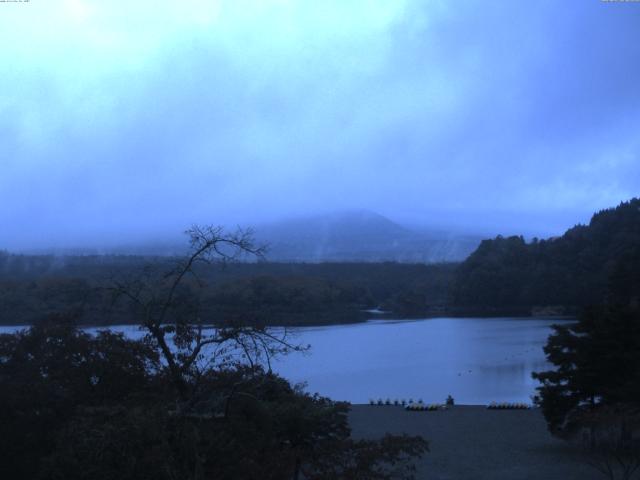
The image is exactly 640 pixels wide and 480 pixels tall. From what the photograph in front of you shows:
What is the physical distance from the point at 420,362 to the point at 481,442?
18.7 m

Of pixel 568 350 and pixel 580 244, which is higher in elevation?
pixel 580 244

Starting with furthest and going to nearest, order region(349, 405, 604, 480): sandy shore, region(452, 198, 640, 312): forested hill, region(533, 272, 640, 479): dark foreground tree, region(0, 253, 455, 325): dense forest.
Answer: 1. region(452, 198, 640, 312): forested hill
2. region(533, 272, 640, 479): dark foreground tree
3. region(349, 405, 604, 480): sandy shore
4. region(0, 253, 455, 325): dense forest

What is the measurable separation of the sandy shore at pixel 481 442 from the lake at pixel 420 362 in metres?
2.36

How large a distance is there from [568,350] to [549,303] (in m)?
44.0

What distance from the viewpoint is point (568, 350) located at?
12.9 m

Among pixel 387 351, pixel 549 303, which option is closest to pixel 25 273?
pixel 387 351

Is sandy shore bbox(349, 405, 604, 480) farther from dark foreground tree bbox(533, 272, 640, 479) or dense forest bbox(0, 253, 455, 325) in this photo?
dense forest bbox(0, 253, 455, 325)

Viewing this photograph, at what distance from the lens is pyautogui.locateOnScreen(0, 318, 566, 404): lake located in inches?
939

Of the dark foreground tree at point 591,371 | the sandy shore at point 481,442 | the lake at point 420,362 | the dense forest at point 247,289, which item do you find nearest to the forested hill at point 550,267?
the dense forest at point 247,289

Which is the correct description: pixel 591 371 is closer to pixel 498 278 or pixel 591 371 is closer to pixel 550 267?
pixel 550 267

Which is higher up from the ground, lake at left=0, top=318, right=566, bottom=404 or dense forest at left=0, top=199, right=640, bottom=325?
dense forest at left=0, top=199, right=640, bottom=325

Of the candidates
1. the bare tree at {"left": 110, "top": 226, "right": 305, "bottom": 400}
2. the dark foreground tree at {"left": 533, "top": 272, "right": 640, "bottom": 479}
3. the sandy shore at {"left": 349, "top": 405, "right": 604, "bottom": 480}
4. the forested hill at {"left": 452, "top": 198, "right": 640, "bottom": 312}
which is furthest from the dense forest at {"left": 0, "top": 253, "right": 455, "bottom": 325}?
the dark foreground tree at {"left": 533, "top": 272, "right": 640, "bottom": 479}

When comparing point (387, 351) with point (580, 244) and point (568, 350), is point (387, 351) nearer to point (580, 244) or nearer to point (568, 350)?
point (568, 350)

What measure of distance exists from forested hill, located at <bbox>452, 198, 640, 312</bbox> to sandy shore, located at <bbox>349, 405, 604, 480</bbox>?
35424 mm
